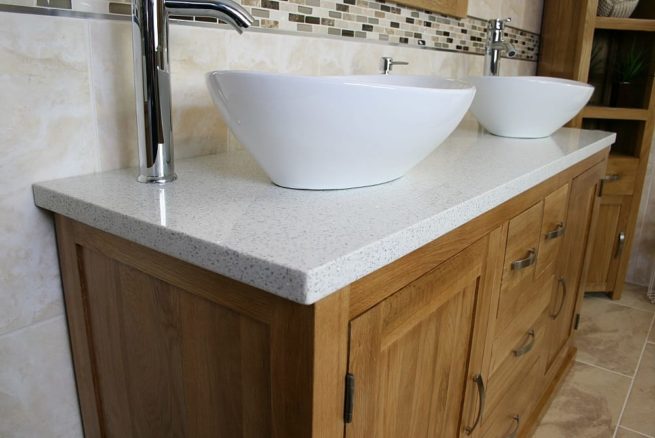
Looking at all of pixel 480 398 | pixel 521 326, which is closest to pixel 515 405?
pixel 521 326

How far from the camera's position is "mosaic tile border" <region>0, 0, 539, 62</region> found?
0.74 metres

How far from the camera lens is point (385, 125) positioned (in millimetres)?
651

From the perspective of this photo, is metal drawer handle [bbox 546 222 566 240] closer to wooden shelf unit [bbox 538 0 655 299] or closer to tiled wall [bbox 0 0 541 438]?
tiled wall [bbox 0 0 541 438]

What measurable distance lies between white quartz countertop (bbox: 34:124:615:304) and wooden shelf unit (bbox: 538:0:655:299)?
1.35 meters

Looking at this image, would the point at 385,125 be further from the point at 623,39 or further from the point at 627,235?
the point at 623,39

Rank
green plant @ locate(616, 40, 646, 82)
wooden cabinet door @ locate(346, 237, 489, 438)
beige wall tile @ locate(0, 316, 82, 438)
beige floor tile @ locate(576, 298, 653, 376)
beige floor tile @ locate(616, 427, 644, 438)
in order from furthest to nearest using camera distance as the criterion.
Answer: green plant @ locate(616, 40, 646, 82) < beige floor tile @ locate(576, 298, 653, 376) < beige floor tile @ locate(616, 427, 644, 438) < beige wall tile @ locate(0, 316, 82, 438) < wooden cabinet door @ locate(346, 237, 489, 438)

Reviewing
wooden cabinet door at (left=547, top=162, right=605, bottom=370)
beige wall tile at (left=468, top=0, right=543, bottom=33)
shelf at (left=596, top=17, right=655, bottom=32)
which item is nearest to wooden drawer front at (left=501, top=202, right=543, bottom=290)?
wooden cabinet door at (left=547, top=162, right=605, bottom=370)

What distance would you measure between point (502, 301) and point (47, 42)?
81 centimetres

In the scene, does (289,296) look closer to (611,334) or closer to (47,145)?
(47,145)

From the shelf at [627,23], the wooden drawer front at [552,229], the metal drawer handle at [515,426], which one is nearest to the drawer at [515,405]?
the metal drawer handle at [515,426]

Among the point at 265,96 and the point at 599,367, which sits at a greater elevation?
the point at 265,96

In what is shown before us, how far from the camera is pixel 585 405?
1.57 meters

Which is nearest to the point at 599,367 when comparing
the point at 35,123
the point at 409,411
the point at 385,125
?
the point at 409,411

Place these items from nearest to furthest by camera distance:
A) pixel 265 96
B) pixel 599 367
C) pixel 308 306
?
pixel 308 306 → pixel 265 96 → pixel 599 367
